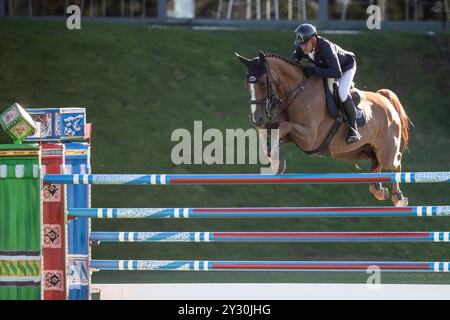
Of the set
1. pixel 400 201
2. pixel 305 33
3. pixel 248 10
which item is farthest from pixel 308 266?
→ pixel 248 10

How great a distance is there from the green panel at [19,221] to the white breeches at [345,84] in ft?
8.02

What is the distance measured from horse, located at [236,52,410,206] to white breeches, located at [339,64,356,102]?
0.14 meters

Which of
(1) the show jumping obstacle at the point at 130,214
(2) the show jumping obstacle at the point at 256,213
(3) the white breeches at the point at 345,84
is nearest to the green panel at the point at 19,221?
(1) the show jumping obstacle at the point at 130,214

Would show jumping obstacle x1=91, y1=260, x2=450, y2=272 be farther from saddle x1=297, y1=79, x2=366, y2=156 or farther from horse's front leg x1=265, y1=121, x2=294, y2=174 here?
saddle x1=297, y1=79, x2=366, y2=156

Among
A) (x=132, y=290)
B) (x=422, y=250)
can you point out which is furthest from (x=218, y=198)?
(x=132, y=290)

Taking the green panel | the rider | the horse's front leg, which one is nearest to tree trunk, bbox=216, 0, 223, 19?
the rider

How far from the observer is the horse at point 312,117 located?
609cm

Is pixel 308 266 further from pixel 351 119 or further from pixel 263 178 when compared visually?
pixel 351 119

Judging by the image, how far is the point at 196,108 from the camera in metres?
12.7

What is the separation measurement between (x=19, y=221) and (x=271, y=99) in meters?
1.89

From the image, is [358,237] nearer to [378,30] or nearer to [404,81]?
[404,81]

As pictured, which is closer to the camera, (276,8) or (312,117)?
(312,117)

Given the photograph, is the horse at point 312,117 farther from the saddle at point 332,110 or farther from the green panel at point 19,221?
the green panel at point 19,221

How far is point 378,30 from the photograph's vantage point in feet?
49.3
